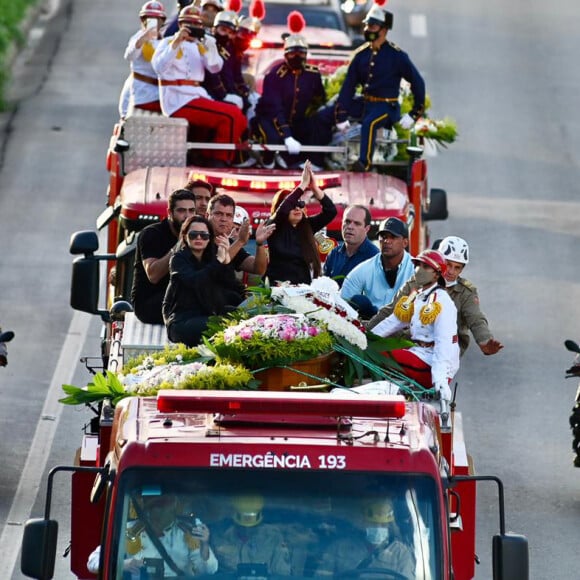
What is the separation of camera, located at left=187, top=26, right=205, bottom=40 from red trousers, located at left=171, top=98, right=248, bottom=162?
2.05ft

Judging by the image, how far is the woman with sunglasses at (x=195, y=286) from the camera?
11.5 m

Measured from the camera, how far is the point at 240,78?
18.2m

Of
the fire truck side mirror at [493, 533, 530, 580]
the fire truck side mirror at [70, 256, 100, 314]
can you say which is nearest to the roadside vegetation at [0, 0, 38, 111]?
the fire truck side mirror at [70, 256, 100, 314]

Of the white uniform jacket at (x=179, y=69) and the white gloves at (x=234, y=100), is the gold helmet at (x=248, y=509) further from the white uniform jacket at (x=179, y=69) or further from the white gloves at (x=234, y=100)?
the white gloves at (x=234, y=100)

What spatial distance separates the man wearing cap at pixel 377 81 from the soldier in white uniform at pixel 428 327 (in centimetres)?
606

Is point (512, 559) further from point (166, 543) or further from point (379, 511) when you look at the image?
point (166, 543)

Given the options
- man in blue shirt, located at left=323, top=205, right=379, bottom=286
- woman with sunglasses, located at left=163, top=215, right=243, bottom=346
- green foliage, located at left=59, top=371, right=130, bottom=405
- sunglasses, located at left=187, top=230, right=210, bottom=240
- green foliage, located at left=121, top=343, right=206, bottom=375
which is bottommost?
green foliage, located at left=59, top=371, right=130, bottom=405

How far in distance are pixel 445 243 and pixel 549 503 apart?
14.2 ft

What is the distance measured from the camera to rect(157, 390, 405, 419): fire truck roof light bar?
8.91 meters

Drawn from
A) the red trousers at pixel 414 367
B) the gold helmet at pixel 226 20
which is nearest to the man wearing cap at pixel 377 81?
the gold helmet at pixel 226 20

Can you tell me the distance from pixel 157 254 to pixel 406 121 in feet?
18.4

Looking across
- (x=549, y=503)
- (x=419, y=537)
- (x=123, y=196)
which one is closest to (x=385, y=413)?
(x=419, y=537)

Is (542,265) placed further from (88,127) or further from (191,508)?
(191,508)

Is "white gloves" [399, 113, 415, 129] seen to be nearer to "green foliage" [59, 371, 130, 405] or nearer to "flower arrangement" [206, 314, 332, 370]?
"flower arrangement" [206, 314, 332, 370]
